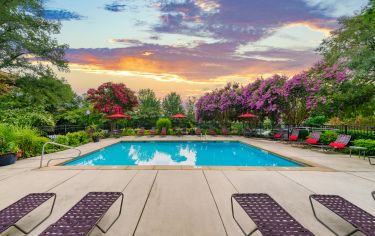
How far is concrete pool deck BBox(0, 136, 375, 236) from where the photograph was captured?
131 inches

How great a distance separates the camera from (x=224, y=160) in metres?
11.6

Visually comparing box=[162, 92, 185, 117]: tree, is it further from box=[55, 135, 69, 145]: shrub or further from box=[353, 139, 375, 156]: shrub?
box=[353, 139, 375, 156]: shrub

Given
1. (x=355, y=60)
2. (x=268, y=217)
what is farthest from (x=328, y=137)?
(x=268, y=217)

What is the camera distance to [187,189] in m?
4.96

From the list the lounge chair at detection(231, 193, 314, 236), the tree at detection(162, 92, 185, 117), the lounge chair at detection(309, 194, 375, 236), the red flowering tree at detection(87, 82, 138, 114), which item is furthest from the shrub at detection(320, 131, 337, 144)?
the tree at detection(162, 92, 185, 117)

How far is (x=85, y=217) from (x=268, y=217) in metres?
2.23

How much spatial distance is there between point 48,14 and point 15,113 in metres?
11.0

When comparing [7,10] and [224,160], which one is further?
[7,10]

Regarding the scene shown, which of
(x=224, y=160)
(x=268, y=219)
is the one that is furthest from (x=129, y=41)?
(x=268, y=219)

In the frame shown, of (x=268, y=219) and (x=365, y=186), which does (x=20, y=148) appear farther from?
(x=365, y=186)

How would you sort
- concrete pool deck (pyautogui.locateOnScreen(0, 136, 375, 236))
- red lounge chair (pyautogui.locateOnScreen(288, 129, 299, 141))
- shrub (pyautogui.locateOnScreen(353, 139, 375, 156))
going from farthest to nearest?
red lounge chair (pyautogui.locateOnScreen(288, 129, 299, 141))
shrub (pyautogui.locateOnScreen(353, 139, 375, 156))
concrete pool deck (pyautogui.locateOnScreen(0, 136, 375, 236))

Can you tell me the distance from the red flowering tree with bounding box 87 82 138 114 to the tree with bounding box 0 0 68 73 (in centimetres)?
662

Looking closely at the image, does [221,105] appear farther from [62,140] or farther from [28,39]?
[28,39]

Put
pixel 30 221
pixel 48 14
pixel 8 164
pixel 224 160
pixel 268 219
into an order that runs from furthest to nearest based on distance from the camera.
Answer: pixel 48 14 → pixel 224 160 → pixel 8 164 → pixel 30 221 → pixel 268 219
